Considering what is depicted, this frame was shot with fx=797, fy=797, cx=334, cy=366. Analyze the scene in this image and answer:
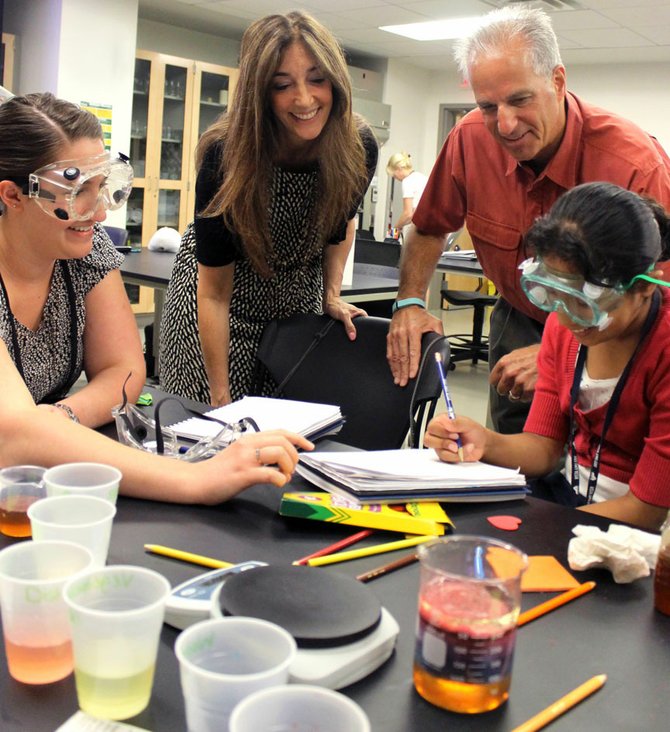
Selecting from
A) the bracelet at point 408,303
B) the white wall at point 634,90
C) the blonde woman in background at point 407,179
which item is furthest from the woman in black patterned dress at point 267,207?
the white wall at point 634,90

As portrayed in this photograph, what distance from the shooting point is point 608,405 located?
1460mm

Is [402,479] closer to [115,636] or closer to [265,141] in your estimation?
[115,636]

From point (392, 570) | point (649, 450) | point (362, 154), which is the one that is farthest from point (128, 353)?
point (649, 450)

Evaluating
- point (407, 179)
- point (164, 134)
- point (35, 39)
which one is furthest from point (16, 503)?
point (407, 179)

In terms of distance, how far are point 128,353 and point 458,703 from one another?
3.89 feet

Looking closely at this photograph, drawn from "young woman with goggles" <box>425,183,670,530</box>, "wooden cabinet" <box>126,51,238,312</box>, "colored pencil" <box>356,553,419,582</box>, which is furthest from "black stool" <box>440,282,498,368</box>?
"colored pencil" <box>356,553,419,582</box>

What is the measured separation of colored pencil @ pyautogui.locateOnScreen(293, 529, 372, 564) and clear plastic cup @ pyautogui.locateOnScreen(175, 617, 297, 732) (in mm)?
342

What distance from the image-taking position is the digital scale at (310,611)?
71 centimetres

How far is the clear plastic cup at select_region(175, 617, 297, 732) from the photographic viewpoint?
57cm

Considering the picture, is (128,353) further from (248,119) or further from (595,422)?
(595,422)

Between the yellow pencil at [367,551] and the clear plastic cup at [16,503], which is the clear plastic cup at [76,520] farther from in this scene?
the yellow pencil at [367,551]

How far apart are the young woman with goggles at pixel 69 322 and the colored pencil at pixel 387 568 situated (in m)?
0.21

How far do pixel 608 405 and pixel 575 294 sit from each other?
269 millimetres

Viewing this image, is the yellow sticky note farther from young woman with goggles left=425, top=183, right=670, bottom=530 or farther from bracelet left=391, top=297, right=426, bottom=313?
bracelet left=391, top=297, right=426, bottom=313
